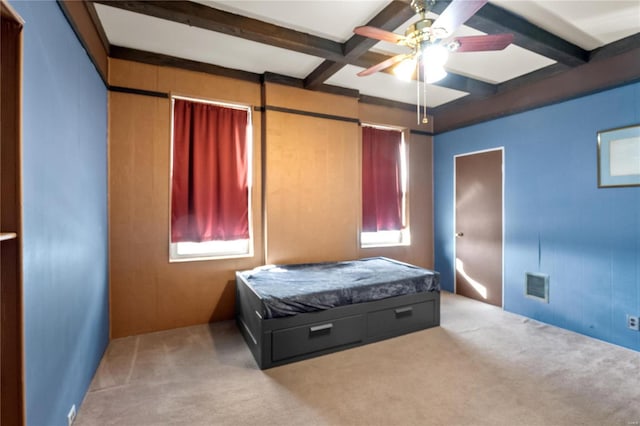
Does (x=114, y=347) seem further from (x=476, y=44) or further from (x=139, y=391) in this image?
(x=476, y=44)

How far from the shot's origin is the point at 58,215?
5.23 feet

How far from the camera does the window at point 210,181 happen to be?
3.17 meters

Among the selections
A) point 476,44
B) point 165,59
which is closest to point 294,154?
point 165,59

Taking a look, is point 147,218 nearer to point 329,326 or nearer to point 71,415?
point 71,415

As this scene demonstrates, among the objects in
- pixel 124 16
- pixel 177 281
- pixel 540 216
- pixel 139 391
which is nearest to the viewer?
pixel 139 391

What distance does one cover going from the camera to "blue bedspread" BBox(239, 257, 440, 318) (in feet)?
8.07

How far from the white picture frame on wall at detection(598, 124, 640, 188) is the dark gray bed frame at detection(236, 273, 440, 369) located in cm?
192

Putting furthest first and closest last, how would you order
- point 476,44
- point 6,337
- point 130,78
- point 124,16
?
point 130,78 → point 124,16 → point 476,44 → point 6,337

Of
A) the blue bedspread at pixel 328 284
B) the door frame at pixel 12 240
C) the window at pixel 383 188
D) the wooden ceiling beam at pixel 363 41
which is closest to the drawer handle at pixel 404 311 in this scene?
the blue bedspread at pixel 328 284

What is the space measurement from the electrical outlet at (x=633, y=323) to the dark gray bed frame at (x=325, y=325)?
159 cm

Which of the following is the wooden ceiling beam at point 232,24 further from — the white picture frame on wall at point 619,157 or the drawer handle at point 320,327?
the white picture frame on wall at point 619,157

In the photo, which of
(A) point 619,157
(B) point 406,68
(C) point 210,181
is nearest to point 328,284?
(C) point 210,181

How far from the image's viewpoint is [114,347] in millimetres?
2691

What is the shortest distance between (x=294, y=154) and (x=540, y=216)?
2.87 meters
